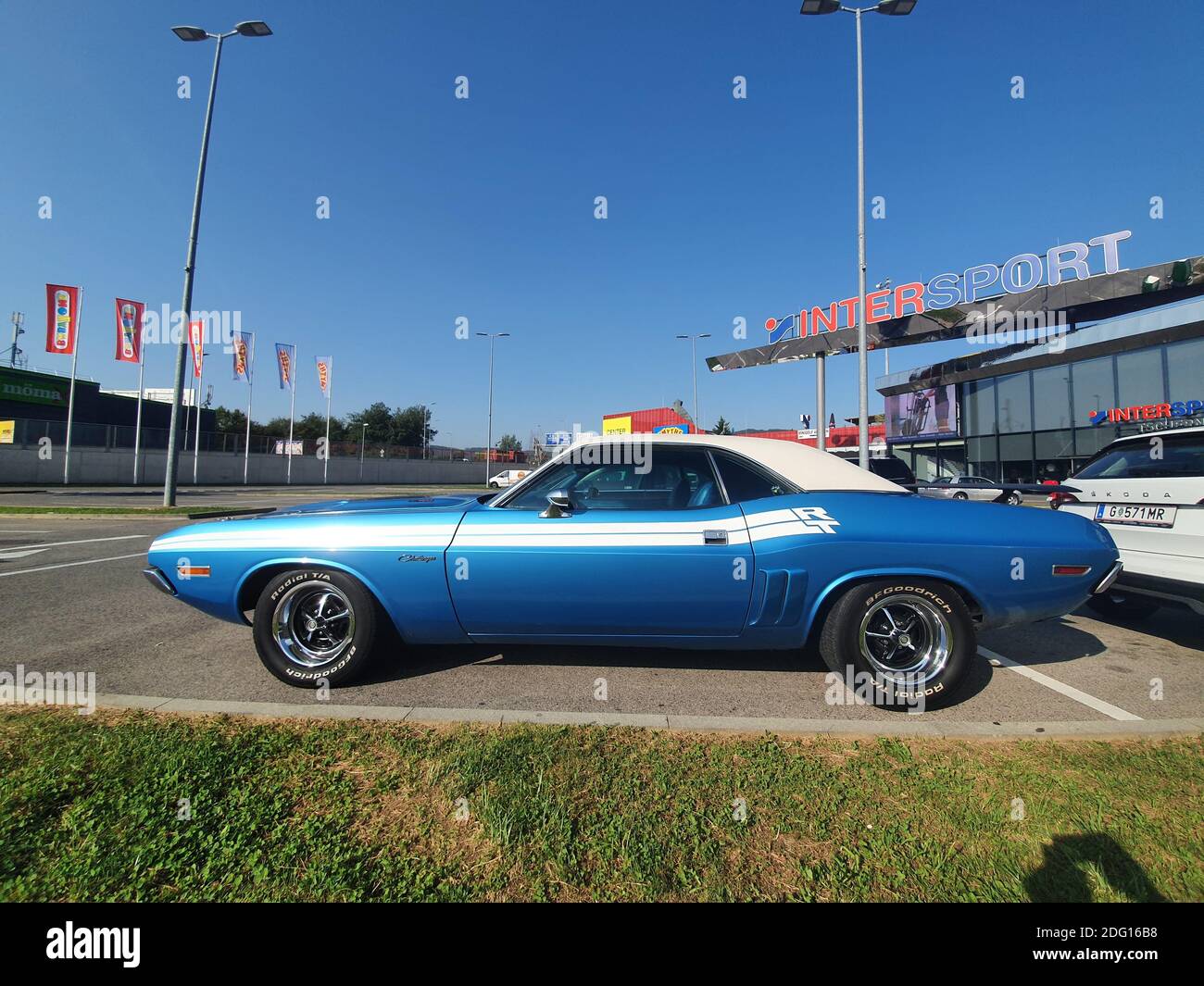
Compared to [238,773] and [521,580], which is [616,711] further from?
[238,773]

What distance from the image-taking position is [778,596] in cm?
271

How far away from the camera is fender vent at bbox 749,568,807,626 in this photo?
2689mm

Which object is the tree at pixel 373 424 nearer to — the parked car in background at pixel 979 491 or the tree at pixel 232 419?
the tree at pixel 232 419

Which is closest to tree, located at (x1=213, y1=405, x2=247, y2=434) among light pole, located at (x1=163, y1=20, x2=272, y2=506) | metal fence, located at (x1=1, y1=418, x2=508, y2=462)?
metal fence, located at (x1=1, y1=418, x2=508, y2=462)

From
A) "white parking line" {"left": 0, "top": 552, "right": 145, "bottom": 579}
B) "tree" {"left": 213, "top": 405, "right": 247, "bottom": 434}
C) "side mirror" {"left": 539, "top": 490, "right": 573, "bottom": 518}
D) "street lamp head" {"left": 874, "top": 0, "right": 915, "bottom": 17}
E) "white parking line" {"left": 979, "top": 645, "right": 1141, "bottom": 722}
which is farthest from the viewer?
"tree" {"left": 213, "top": 405, "right": 247, "bottom": 434}

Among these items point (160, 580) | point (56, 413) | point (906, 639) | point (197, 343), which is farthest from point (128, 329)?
point (906, 639)

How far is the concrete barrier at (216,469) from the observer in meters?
24.6

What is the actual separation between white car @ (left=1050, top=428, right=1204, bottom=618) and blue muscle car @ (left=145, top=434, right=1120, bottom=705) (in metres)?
0.96

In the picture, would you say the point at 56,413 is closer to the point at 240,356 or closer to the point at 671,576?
the point at 240,356

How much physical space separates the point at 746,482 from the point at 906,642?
1146 mm

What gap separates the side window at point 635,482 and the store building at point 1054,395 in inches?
886

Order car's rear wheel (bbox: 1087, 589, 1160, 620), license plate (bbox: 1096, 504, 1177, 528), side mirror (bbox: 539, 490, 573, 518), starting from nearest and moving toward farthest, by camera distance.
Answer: side mirror (bbox: 539, 490, 573, 518) → license plate (bbox: 1096, 504, 1177, 528) → car's rear wheel (bbox: 1087, 589, 1160, 620)

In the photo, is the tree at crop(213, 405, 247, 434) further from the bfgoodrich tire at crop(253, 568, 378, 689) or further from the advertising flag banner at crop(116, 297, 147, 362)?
the bfgoodrich tire at crop(253, 568, 378, 689)

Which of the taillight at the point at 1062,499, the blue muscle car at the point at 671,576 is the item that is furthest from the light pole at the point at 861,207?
the blue muscle car at the point at 671,576
